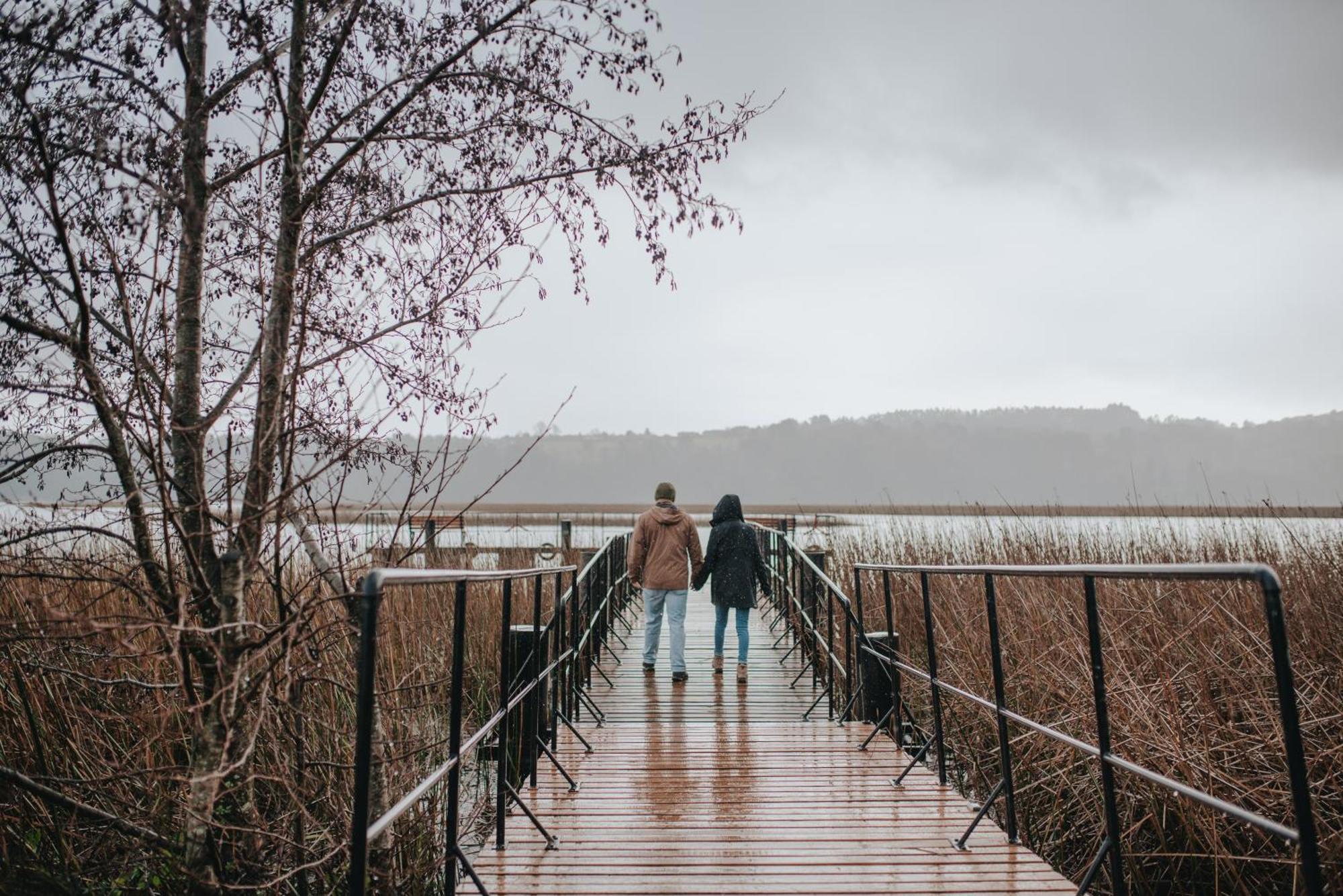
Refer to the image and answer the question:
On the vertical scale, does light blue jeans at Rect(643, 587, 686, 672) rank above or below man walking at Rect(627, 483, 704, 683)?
below

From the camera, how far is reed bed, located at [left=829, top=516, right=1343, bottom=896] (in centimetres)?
417

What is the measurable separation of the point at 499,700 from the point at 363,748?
249cm

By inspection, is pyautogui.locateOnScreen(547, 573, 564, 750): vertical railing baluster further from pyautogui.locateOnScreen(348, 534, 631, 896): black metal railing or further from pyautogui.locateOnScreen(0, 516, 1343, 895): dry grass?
pyautogui.locateOnScreen(0, 516, 1343, 895): dry grass

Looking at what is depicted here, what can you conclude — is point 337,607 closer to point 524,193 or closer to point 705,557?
point 524,193

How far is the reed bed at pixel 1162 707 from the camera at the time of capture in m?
4.17

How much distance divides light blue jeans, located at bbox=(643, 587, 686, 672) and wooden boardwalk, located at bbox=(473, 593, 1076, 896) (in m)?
1.26

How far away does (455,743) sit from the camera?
2.89m

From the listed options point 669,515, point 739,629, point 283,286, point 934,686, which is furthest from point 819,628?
point 283,286

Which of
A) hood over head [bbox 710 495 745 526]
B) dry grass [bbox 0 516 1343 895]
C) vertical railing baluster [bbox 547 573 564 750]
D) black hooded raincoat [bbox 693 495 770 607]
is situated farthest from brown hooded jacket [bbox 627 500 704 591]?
vertical railing baluster [bbox 547 573 564 750]

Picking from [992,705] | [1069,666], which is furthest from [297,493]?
[1069,666]

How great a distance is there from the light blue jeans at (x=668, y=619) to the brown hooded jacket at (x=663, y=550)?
3.8 inches

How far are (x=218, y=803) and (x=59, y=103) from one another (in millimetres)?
2950

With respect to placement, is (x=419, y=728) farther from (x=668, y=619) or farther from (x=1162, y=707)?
(x=1162, y=707)

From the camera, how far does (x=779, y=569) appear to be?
12.0 metres
